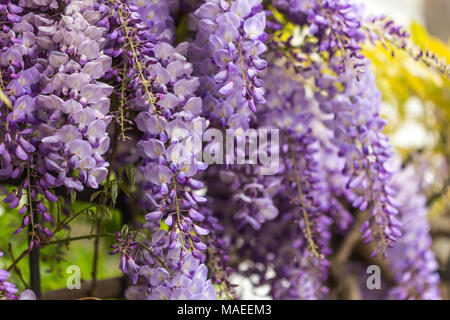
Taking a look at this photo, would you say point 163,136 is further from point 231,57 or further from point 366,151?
point 366,151

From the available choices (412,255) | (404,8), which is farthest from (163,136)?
(404,8)

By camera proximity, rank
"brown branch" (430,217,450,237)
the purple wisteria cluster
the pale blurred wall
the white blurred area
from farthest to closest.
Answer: the white blurred area, the pale blurred wall, "brown branch" (430,217,450,237), the purple wisteria cluster

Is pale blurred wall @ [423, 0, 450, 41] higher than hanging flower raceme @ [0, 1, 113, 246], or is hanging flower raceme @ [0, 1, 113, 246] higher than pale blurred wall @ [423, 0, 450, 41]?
pale blurred wall @ [423, 0, 450, 41]

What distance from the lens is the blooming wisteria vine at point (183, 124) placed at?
56 centimetres

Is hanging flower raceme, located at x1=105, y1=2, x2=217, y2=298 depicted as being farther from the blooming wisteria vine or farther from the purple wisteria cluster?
the purple wisteria cluster

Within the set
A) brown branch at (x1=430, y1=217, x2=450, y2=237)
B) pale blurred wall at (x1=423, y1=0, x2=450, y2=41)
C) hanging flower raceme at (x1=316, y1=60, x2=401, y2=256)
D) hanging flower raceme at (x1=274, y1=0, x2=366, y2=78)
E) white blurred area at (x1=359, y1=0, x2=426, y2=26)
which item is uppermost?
white blurred area at (x1=359, y1=0, x2=426, y2=26)

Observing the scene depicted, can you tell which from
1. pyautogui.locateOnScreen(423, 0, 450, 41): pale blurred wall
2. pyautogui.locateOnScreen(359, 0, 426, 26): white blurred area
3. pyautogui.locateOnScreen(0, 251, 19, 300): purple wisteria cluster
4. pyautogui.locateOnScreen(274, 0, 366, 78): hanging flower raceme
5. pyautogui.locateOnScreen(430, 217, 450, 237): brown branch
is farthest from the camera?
pyautogui.locateOnScreen(359, 0, 426, 26): white blurred area

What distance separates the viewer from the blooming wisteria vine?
0.56 metres

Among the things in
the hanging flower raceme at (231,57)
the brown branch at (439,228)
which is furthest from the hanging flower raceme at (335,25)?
the brown branch at (439,228)

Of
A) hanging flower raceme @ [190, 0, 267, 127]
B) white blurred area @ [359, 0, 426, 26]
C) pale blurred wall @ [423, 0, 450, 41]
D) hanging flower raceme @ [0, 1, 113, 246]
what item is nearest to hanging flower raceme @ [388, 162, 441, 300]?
hanging flower raceme @ [190, 0, 267, 127]

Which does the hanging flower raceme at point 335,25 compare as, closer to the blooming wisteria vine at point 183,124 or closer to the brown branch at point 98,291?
the blooming wisteria vine at point 183,124

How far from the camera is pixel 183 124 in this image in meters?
0.60
